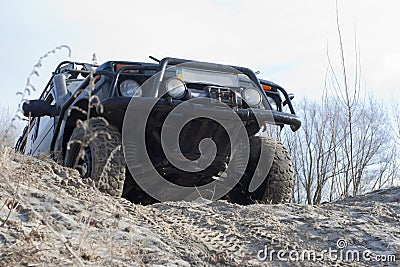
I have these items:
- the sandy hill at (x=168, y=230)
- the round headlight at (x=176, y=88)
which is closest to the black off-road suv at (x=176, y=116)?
the round headlight at (x=176, y=88)

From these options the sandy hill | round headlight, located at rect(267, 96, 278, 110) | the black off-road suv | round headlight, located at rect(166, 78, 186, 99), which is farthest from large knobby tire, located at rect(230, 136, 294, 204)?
round headlight, located at rect(166, 78, 186, 99)

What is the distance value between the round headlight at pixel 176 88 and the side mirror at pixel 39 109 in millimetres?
1650

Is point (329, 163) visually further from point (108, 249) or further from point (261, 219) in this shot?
point (108, 249)

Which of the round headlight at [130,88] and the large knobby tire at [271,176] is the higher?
the round headlight at [130,88]

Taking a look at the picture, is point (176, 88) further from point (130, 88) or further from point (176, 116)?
point (130, 88)

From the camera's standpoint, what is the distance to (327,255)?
142 inches

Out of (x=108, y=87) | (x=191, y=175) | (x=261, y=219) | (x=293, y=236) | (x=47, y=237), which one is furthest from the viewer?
(x=191, y=175)

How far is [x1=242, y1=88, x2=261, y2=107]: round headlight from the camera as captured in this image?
5208 millimetres

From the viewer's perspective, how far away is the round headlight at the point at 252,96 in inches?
205

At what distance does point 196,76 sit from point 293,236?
6.14 feet

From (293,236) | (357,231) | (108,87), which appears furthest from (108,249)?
(108,87)

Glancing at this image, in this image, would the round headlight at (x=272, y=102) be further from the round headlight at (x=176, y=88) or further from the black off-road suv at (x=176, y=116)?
the round headlight at (x=176, y=88)

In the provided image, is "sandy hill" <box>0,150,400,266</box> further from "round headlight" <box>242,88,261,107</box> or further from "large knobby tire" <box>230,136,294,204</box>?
"round headlight" <box>242,88,261,107</box>

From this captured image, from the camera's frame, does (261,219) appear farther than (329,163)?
No
